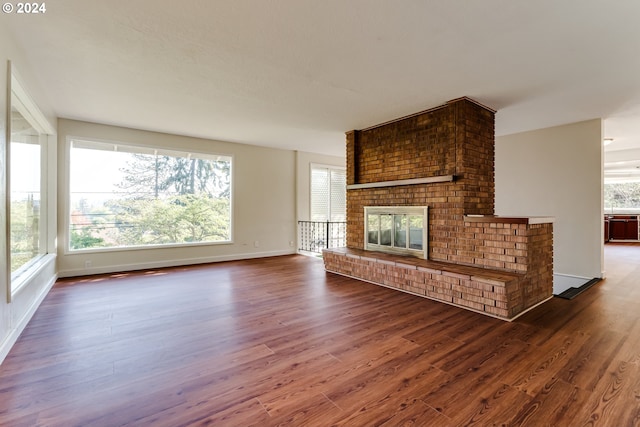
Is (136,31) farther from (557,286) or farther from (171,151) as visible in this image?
(557,286)

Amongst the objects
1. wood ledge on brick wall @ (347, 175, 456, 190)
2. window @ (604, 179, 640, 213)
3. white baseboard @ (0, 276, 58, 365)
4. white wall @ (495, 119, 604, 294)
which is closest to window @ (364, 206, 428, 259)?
wood ledge on brick wall @ (347, 175, 456, 190)

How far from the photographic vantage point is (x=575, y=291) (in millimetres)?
3924

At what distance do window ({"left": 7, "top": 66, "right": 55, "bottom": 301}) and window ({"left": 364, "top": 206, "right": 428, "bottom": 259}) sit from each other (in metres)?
4.26

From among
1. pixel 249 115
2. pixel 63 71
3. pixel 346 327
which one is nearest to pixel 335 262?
pixel 346 327

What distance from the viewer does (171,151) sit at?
5.58 meters

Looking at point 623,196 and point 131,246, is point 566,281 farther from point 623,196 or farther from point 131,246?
point 623,196

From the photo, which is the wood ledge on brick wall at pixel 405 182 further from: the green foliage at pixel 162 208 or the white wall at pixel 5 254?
the white wall at pixel 5 254

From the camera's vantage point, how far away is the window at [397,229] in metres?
4.21

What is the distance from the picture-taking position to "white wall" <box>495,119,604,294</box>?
14.7ft

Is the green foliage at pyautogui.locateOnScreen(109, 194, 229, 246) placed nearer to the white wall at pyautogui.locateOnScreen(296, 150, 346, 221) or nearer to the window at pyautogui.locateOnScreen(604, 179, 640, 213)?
the white wall at pyautogui.locateOnScreen(296, 150, 346, 221)

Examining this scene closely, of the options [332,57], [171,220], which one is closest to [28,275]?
[171,220]

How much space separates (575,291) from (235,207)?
5856mm

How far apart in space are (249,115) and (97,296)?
313 cm

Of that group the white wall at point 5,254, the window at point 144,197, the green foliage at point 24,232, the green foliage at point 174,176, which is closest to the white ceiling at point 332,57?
the white wall at point 5,254
